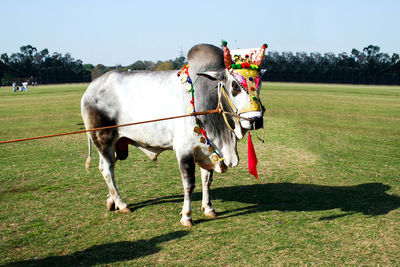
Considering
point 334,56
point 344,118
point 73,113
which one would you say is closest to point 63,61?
point 334,56

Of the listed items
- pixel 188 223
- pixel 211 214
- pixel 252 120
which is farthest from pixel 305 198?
pixel 252 120

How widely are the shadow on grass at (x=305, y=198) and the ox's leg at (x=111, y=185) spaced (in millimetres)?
367

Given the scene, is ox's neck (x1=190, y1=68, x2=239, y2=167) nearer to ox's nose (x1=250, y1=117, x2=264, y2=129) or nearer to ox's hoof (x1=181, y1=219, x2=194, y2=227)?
ox's nose (x1=250, y1=117, x2=264, y2=129)

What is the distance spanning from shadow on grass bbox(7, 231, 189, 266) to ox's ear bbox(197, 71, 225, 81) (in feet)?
8.38

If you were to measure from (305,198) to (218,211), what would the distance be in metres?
1.85

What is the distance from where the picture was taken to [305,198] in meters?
7.07

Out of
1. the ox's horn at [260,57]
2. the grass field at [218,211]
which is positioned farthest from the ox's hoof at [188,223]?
the ox's horn at [260,57]

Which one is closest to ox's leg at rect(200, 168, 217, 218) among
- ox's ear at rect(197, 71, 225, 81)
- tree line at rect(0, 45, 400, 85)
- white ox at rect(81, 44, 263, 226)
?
white ox at rect(81, 44, 263, 226)

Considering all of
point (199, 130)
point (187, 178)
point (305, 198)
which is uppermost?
point (199, 130)

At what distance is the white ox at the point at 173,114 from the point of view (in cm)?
573

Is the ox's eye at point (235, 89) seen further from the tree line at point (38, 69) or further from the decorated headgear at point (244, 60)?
the tree line at point (38, 69)

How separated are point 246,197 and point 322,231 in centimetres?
197

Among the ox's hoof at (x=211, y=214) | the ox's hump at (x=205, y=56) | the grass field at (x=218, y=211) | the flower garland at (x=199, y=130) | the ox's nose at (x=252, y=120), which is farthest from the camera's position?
the ox's hoof at (x=211, y=214)

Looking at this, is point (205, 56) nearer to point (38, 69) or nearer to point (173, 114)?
point (173, 114)
